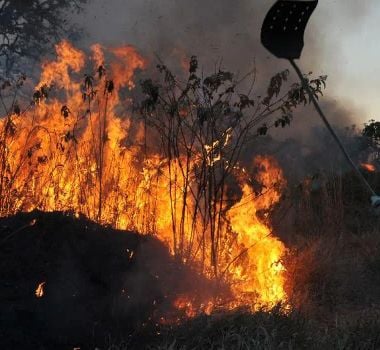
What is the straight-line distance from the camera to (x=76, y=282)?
375 cm

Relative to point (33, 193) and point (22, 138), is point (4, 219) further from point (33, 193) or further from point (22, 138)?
point (22, 138)

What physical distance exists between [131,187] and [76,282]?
229 cm

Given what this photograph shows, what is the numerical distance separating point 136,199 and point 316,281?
2047 mm

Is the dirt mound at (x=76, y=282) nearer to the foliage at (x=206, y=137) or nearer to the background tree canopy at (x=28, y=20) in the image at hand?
the foliage at (x=206, y=137)

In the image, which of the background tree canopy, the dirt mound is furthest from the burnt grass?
the background tree canopy

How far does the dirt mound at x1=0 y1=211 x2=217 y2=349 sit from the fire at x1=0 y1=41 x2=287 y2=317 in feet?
3.07

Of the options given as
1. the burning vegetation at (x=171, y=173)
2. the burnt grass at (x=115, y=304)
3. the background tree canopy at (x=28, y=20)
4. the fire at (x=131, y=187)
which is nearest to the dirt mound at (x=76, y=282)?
the burnt grass at (x=115, y=304)

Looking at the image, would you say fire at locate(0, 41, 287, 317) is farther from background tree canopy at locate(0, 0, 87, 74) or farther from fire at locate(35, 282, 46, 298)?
background tree canopy at locate(0, 0, 87, 74)

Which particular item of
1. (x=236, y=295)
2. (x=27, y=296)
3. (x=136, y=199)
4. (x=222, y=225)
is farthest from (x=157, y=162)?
(x=27, y=296)

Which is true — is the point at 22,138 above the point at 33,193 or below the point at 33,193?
above

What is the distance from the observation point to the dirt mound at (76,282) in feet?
11.3

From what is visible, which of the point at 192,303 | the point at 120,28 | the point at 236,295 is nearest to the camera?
the point at 192,303

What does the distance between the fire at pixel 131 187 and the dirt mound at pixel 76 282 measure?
935 mm

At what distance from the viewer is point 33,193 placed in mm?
5961
